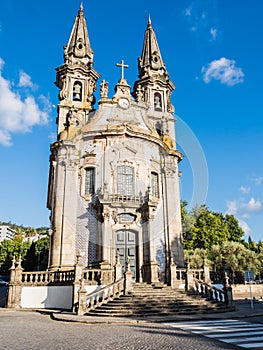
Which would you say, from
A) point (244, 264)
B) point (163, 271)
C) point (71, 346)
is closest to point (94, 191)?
point (163, 271)

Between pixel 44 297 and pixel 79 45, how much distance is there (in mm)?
22069

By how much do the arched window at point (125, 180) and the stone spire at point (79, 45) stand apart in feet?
37.8

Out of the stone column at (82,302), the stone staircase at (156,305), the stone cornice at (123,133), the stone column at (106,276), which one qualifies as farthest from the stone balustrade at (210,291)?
the stone cornice at (123,133)

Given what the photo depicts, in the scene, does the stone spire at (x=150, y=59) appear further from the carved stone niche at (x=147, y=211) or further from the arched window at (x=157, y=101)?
the carved stone niche at (x=147, y=211)

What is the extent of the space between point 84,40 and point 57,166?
14.2 metres

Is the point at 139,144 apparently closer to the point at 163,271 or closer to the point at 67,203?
the point at 67,203

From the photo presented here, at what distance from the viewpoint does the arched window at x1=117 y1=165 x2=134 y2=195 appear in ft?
73.5

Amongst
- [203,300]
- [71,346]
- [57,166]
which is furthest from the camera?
[57,166]

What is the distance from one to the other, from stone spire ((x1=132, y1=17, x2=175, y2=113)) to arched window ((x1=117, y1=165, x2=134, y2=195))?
7793mm

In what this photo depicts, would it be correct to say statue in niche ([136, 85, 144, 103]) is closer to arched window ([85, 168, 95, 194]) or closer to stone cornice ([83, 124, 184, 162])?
stone cornice ([83, 124, 184, 162])

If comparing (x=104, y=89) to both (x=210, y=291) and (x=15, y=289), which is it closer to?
(x=15, y=289)

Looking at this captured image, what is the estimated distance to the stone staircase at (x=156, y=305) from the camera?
1349 cm

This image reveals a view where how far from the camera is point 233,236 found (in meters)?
46.8

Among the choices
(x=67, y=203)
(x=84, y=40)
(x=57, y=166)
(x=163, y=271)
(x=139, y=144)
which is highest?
(x=84, y=40)
